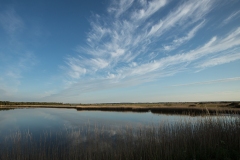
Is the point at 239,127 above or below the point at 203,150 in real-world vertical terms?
above

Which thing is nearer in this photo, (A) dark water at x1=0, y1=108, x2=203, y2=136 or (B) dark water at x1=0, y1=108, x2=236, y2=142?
(B) dark water at x1=0, y1=108, x2=236, y2=142

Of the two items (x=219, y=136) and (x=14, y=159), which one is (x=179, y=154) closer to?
(x=219, y=136)

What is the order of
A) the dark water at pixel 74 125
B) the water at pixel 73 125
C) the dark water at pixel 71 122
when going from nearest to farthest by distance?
the water at pixel 73 125, the dark water at pixel 74 125, the dark water at pixel 71 122

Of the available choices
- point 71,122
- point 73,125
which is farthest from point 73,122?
point 73,125

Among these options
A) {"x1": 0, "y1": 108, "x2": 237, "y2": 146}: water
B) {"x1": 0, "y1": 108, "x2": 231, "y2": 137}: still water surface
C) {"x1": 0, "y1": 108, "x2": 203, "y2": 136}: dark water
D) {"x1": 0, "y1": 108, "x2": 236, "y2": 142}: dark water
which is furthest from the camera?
{"x1": 0, "y1": 108, "x2": 203, "y2": 136}: dark water

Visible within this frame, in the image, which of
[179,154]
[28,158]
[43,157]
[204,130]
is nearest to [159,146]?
[179,154]

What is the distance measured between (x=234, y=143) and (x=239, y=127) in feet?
6.15

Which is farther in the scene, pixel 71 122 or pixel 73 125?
pixel 71 122

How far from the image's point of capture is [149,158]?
6.49 metres

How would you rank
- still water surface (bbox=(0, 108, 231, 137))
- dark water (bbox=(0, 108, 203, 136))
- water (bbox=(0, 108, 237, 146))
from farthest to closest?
dark water (bbox=(0, 108, 203, 136))
still water surface (bbox=(0, 108, 231, 137))
water (bbox=(0, 108, 237, 146))

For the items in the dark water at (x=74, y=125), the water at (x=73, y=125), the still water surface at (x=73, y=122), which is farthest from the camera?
the still water surface at (x=73, y=122)

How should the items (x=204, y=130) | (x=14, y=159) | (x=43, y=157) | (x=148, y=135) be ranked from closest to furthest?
(x=14, y=159) < (x=43, y=157) < (x=148, y=135) < (x=204, y=130)

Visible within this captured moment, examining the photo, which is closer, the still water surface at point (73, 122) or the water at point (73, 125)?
the water at point (73, 125)

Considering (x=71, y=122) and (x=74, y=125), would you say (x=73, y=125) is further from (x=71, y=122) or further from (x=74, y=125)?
(x=71, y=122)
